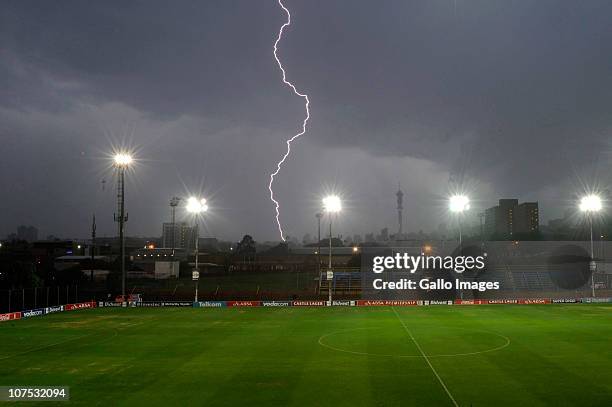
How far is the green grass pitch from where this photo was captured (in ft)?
48.8

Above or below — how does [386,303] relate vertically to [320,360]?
below

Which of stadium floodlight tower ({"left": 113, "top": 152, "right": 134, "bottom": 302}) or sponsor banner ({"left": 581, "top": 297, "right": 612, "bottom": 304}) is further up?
stadium floodlight tower ({"left": 113, "top": 152, "right": 134, "bottom": 302})

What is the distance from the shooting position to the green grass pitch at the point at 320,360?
14867mm

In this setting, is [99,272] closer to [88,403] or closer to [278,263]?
[278,263]

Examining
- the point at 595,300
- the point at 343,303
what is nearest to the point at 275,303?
the point at 343,303

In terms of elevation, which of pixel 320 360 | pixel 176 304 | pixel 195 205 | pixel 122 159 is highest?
pixel 122 159

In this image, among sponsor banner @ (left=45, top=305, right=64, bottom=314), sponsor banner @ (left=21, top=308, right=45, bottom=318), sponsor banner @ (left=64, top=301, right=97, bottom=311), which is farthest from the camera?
sponsor banner @ (left=64, top=301, right=97, bottom=311)

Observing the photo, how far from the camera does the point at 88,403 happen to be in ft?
46.9

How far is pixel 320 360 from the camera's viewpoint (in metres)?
20.0

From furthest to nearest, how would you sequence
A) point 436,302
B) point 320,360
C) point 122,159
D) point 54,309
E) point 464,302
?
1. point 436,302
2. point 464,302
3. point 122,159
4. point 54,309
5. point 320,360

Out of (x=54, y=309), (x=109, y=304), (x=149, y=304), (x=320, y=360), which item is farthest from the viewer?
(x=149, y=304)

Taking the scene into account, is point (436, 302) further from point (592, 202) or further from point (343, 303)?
point (592, 202)

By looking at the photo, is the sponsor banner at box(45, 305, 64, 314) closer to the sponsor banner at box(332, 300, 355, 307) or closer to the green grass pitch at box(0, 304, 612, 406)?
the green grass pitch at box(0, 304, 612, 406)

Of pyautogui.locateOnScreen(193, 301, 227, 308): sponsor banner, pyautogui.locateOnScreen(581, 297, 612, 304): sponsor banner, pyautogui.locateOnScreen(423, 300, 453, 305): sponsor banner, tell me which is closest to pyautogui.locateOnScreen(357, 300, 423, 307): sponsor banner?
pyautogui.locateOnScreen(423, 300, 453, 305): sponsor banner
